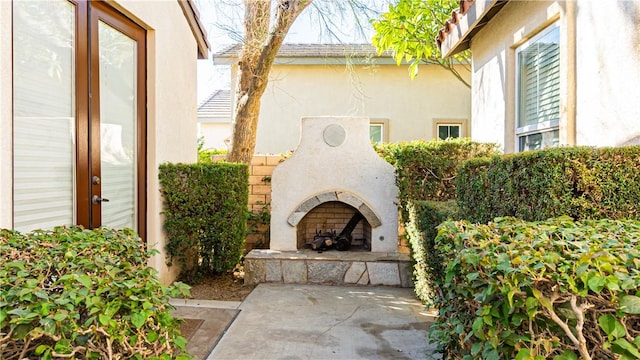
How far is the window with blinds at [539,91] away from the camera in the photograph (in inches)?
188

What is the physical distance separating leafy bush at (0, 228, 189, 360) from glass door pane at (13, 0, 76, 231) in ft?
5.38

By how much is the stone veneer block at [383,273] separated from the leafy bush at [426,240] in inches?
18.9

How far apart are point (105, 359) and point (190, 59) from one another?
21.1 feet

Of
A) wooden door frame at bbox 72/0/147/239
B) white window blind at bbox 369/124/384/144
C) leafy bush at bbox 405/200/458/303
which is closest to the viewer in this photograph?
wooden door frame at bbox 72/0/147/239

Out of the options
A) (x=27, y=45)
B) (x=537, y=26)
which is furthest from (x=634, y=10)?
(x=27, y=45)

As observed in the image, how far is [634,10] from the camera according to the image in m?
3.46

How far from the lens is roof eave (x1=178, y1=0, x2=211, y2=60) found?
6.82 meters

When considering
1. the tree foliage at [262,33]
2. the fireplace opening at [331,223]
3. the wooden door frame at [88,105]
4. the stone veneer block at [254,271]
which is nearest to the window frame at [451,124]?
the tree foliage at [262,33]

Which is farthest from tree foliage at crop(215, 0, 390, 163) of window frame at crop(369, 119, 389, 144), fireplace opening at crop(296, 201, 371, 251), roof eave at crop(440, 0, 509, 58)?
window frame at crop(369, 119, 389, 144)

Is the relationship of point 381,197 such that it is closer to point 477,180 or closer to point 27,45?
point 477,180

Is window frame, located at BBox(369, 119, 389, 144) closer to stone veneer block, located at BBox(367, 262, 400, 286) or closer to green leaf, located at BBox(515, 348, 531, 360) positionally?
stone veneer block, located at BBox(367, 262, 400, 286)

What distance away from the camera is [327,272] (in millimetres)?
6598

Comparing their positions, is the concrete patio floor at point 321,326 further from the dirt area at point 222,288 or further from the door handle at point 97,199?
the door handle at point 97,199

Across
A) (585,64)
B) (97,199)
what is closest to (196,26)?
(97,199)
